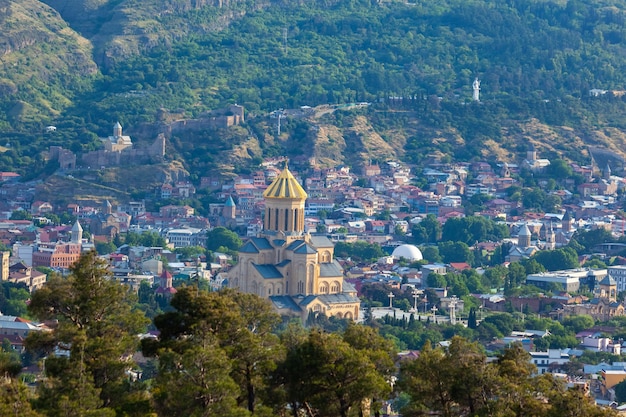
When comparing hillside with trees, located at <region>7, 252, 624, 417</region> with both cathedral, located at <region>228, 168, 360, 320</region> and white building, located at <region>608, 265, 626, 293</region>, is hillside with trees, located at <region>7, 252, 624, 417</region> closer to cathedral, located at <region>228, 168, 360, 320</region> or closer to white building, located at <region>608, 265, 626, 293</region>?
cathedral, located at <region>228, 168, 360, 320</region>

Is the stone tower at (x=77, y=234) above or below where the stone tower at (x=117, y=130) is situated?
below

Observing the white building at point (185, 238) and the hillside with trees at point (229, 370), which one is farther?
the white building at point (185, 238)

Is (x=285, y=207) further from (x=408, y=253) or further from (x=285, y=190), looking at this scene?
(x=408, y=253)

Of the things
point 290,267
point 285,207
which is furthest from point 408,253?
point 290,267

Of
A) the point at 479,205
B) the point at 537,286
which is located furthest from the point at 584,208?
the point at 537,286

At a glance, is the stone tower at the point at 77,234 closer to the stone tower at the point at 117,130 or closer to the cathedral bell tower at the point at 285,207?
the stone tower at the point at 117,130

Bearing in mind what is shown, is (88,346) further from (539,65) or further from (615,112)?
(539,65)

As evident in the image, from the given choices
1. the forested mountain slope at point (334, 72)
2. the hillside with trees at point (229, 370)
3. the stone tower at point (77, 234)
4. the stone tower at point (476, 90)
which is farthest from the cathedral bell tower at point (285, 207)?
the stone tower at point (476, 90)
